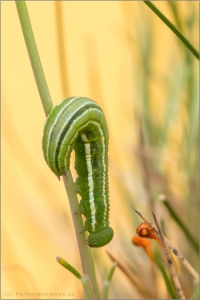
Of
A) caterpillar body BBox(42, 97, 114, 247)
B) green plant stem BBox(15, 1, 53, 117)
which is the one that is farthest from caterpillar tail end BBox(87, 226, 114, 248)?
green plant stem BBox(15, 1, 53, 117)

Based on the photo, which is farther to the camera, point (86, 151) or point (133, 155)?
point (133, 155)

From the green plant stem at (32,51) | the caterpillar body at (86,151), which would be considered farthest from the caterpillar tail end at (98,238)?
the green plant stem at (32,51)

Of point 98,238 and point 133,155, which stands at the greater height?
point 98,238

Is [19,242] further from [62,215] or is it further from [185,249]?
[185,249]

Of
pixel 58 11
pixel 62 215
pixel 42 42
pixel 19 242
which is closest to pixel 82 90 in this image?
pixel 42 42

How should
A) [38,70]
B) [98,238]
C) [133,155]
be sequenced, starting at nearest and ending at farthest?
[38,70] < [98,238] < [133,155]

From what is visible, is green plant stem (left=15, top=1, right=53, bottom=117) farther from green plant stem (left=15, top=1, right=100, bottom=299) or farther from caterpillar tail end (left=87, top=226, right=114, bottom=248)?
caterpillar tail end (left=87, top=226, right=114, bottom=248)

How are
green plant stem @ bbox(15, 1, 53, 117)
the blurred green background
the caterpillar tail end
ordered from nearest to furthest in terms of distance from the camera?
green plant stem @ bbox(15, 1, 53, 117)
the caterpillar tail end
the blurred green background

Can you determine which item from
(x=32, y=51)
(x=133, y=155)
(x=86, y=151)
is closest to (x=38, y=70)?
(x=32, y=51)

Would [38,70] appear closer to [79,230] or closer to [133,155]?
[79,230]

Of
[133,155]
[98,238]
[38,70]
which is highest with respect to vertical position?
[38,70]
